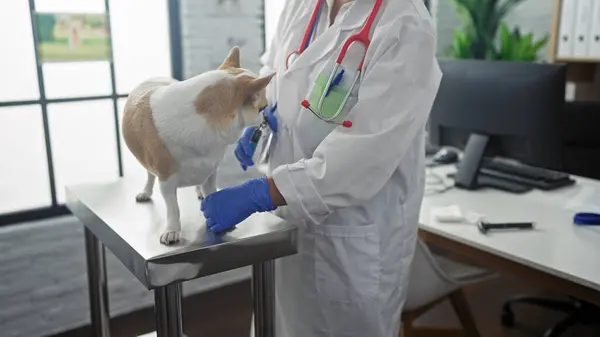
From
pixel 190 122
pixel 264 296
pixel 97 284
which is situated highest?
pixel 190 122

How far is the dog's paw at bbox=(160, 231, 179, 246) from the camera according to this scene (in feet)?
3.31

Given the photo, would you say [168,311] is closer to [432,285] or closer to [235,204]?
[235,204]

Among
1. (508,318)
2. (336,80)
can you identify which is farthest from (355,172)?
(508,318)

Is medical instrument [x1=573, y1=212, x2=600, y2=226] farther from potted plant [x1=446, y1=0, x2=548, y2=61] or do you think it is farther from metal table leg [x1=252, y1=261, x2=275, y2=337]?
potted plant [x1=446, y1=0, x2=548, y2=61]

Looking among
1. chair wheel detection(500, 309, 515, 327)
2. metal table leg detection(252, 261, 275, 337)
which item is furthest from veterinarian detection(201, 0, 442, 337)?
chair wheel detection(500, 309, 515, 327)

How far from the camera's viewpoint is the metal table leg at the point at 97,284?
1.50 meters

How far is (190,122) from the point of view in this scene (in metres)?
1.02

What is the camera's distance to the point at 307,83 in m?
1.28

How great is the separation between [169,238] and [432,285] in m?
1.10

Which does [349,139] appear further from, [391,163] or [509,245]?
[509,245]

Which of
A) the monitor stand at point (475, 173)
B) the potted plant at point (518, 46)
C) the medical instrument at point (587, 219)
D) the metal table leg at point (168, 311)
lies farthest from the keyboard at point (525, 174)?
the metal table leg at point (168, 311)

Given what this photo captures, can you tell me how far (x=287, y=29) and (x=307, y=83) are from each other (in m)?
0.24

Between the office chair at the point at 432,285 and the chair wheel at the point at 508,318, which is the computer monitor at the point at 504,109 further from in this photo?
the chair wheel at the point at 508,318

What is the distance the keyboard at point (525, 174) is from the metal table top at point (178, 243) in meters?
1.23
